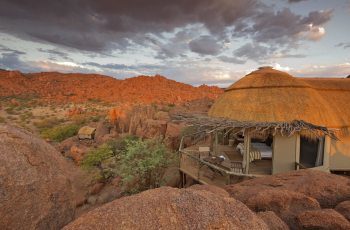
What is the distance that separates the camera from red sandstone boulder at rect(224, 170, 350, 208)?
2582 mm

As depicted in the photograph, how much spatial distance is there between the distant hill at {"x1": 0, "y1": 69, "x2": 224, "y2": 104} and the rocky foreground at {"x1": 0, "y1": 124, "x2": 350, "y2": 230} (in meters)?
45.5

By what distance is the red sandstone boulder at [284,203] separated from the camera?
236cm

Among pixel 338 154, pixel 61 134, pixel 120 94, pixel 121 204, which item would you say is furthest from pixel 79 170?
pixel 120 94

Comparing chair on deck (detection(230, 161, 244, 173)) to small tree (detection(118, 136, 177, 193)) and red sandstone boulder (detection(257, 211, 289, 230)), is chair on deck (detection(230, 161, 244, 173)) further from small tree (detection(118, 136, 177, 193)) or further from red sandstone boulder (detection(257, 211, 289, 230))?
red sandstone boulder (detection(257, 211, 289, 230))

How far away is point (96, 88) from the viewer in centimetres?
6562

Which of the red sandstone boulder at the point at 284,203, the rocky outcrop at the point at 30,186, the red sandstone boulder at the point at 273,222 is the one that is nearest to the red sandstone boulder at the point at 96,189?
the rocky outcrop at the point at 30,186

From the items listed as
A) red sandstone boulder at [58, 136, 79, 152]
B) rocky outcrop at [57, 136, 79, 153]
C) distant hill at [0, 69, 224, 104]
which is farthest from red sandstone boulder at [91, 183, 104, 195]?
distant hill at [0, 69, 224, 104]

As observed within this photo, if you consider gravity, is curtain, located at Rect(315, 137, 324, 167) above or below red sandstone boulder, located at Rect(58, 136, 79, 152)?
above

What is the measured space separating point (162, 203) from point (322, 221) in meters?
1.87

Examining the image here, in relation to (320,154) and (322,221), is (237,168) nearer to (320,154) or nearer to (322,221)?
(320,154)

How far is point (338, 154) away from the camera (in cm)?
798

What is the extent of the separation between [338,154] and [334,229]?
884 centimetres

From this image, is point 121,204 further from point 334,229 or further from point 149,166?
point 149,166

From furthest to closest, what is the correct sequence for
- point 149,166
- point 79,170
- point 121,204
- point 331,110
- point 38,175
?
point 79,170
point 331,110
point 149,166
point 38,175
point 121,204
